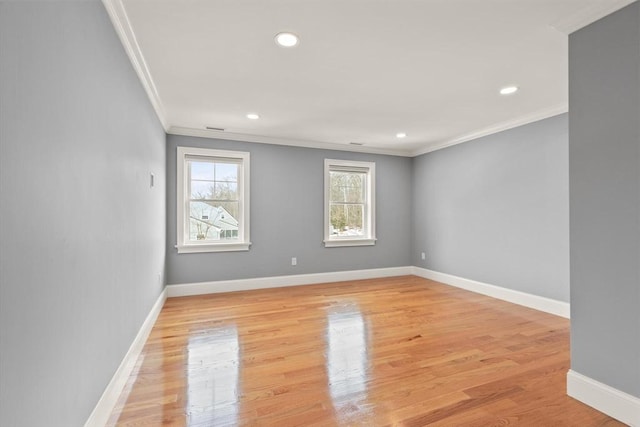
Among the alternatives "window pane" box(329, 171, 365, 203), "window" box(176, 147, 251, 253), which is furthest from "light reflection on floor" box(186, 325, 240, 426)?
"window pane" box(329, 171, 365, 203)

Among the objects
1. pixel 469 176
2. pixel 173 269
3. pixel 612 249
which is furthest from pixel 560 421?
pixel 173 269

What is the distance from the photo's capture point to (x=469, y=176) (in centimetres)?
484

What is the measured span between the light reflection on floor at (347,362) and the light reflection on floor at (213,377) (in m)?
0.65

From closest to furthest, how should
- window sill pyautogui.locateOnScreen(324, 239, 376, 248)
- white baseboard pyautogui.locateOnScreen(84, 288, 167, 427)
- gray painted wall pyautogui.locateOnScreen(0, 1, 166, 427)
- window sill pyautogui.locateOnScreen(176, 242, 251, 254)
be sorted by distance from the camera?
gray painted wall pyautogui.locateOnScreen(0, 1, 166, 427), white baseboard pyautogui.locateOnScreen(84, 288, 167, 427), window sill pyautogui.locateOnScreen(176, 242, 251, 254), window sill pyautogui.locateOnScreen(324, 239, 376, 248)

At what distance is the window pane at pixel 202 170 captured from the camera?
4.66 m

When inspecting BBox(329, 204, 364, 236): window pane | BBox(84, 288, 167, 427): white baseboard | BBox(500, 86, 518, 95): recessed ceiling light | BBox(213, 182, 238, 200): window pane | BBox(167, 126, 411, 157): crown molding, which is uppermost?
BBox(500, 86, 518, 95): recessed ceiling light

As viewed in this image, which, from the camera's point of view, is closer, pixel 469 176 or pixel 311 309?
pixel 311 309

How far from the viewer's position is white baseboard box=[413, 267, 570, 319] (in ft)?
11.9

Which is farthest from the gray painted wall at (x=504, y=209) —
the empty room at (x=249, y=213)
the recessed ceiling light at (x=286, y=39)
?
the recessed ceiling light at (x=286, y=39)

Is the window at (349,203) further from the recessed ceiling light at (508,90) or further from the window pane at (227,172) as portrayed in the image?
the recessed ceiling light at (508,90)

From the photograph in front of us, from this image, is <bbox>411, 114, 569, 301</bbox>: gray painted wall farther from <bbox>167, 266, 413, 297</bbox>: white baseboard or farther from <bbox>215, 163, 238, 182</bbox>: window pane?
<bbox>215, 163, 238, 182</bbox>: window pane

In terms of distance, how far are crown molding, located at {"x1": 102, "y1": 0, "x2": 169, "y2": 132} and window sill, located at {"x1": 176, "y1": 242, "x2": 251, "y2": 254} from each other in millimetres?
2061

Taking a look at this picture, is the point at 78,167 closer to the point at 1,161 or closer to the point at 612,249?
the point at 1,161

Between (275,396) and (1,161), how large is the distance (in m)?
1.84
